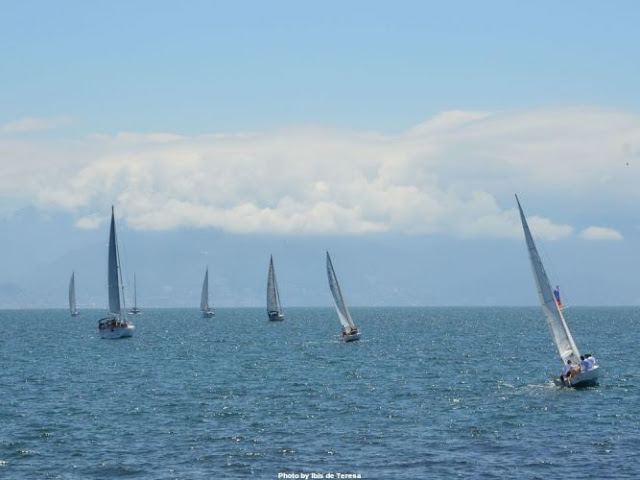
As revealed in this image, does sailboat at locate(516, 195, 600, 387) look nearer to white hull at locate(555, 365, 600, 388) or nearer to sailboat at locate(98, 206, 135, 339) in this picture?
white hull at locate(555, 365, 600, 388)

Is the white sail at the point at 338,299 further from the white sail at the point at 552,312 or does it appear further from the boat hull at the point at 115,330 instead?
the white sail at the point at 552,312

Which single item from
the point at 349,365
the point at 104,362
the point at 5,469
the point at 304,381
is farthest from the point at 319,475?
the point at 104,362

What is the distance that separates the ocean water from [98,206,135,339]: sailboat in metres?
31.0

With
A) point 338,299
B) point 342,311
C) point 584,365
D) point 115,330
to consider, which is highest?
point 338,299

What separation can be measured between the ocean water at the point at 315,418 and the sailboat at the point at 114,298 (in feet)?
102

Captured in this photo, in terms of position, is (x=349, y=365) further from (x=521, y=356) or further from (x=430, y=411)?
(x=430, y=411)

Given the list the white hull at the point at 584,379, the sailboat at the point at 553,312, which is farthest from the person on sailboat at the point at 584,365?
the sailboat at the point at 553,312

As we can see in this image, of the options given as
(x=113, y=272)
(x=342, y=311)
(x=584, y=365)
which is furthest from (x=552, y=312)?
(x=113, y=272)

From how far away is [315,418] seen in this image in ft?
193

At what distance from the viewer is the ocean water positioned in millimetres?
44906

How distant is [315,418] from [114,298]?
280ft

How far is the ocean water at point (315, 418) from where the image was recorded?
4491 cm

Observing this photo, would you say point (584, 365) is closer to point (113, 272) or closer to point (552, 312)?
point (552, 312)

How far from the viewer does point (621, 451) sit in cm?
4788
